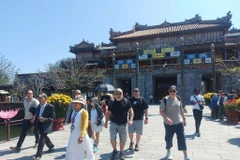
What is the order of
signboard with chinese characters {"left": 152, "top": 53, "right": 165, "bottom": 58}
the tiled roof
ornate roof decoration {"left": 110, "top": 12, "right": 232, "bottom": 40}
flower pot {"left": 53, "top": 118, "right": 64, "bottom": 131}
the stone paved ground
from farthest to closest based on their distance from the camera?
the tiled roof
ornate roof decoration {"left": 110, "top": 12, "right": 232, "bottom": 40}
signboard with chinese characters {"left": 152, "top": 53, "right": 165, "bottom": 58}
flower pot {"left": 53, "top": 118, "right": 64, "bottom": 131}
the stone paved ground

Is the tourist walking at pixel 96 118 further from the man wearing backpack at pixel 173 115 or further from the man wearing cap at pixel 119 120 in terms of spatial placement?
the man wearing backpack at pixel 173 115

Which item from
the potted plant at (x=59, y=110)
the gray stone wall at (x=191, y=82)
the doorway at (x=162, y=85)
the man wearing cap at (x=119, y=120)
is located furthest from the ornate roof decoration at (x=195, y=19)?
the man wearing cap at (x=119, y=120)

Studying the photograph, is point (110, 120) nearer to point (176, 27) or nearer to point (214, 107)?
point (214, 107)

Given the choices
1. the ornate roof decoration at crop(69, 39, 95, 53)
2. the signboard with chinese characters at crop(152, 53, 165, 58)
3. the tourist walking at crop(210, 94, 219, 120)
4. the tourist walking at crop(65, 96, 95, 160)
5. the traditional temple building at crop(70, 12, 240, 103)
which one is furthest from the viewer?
the ornate roof decoration at crop(69, 39, 95, 53)

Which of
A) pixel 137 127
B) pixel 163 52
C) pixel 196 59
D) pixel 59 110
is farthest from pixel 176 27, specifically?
pixel 137 127

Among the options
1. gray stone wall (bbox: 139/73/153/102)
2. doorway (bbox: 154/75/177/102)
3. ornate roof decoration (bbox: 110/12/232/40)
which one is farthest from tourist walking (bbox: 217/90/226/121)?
ornate roof decoration (bbox: 110/12/232/40)

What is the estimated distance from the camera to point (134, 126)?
17.3ft

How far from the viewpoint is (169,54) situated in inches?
760

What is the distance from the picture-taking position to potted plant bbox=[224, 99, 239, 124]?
372 inches

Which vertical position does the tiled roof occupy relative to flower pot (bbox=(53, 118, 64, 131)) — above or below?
above

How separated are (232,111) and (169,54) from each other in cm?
1053

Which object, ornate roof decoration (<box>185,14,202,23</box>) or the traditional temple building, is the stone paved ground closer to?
the traditional temple building

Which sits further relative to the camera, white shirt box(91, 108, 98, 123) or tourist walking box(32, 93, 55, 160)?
white shirt box(91, 108, 98, 123)

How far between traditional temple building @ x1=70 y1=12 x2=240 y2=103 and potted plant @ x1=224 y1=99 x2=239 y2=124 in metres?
9.73
